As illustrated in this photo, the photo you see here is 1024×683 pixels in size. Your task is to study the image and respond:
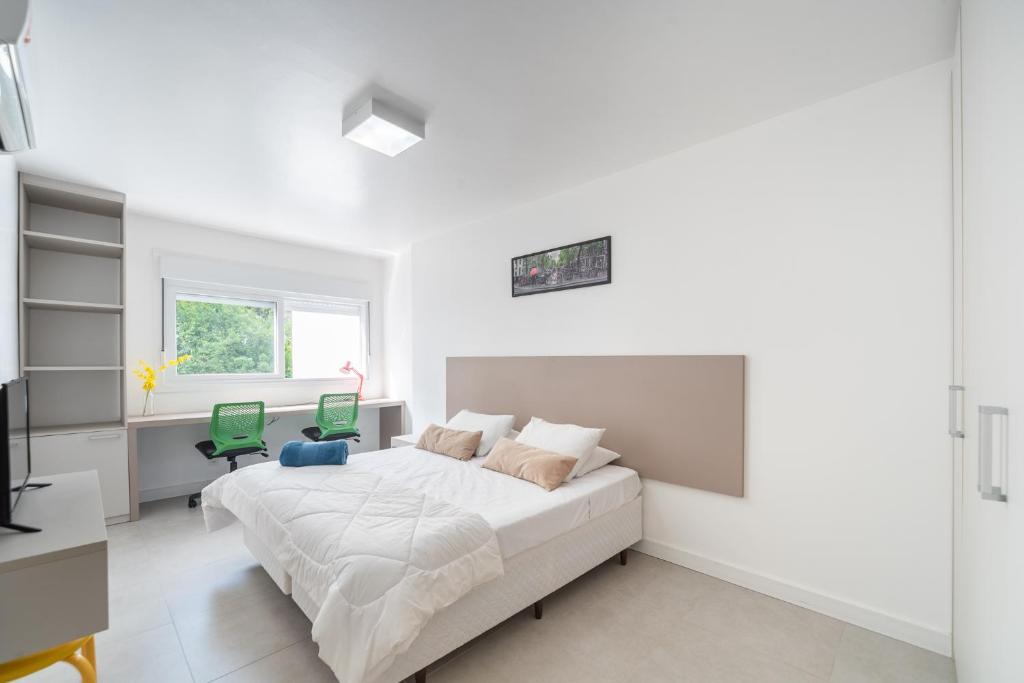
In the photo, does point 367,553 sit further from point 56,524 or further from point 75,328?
point 75,328

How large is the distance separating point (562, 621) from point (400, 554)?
108 centimetres

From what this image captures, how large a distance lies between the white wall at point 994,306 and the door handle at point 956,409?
9.9 inches

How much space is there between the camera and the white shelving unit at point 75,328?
3.24m

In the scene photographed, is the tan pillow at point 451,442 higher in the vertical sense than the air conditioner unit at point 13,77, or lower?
lower

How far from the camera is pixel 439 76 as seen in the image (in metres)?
2.08

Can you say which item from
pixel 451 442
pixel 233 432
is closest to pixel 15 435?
pixel 451 442

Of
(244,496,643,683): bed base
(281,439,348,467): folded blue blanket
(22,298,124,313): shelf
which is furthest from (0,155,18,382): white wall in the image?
(244,496,643,683): bed base

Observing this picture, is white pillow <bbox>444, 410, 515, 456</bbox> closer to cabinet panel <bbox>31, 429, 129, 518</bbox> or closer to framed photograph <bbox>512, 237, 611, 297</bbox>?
framed photograph <bbox>512, 237, 611, 297</bbox>

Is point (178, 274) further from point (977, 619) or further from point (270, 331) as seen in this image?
point (977, 619)

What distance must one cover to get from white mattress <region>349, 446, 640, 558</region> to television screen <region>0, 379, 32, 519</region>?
160 cm

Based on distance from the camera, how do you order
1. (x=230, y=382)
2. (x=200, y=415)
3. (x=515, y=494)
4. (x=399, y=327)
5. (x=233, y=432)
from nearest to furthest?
(x=515, y=494) → (x=233, y=432) → (x=200, y=415) → (x=230, y=382) → (x=399, y=327)

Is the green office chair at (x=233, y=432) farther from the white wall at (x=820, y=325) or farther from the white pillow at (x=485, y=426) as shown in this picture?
the white wall at (x=820, y=325)

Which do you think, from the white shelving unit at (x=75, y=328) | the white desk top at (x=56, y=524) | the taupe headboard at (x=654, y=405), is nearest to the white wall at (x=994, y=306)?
the taupe headboard at (x=654, y=405)

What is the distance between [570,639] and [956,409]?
195cm
